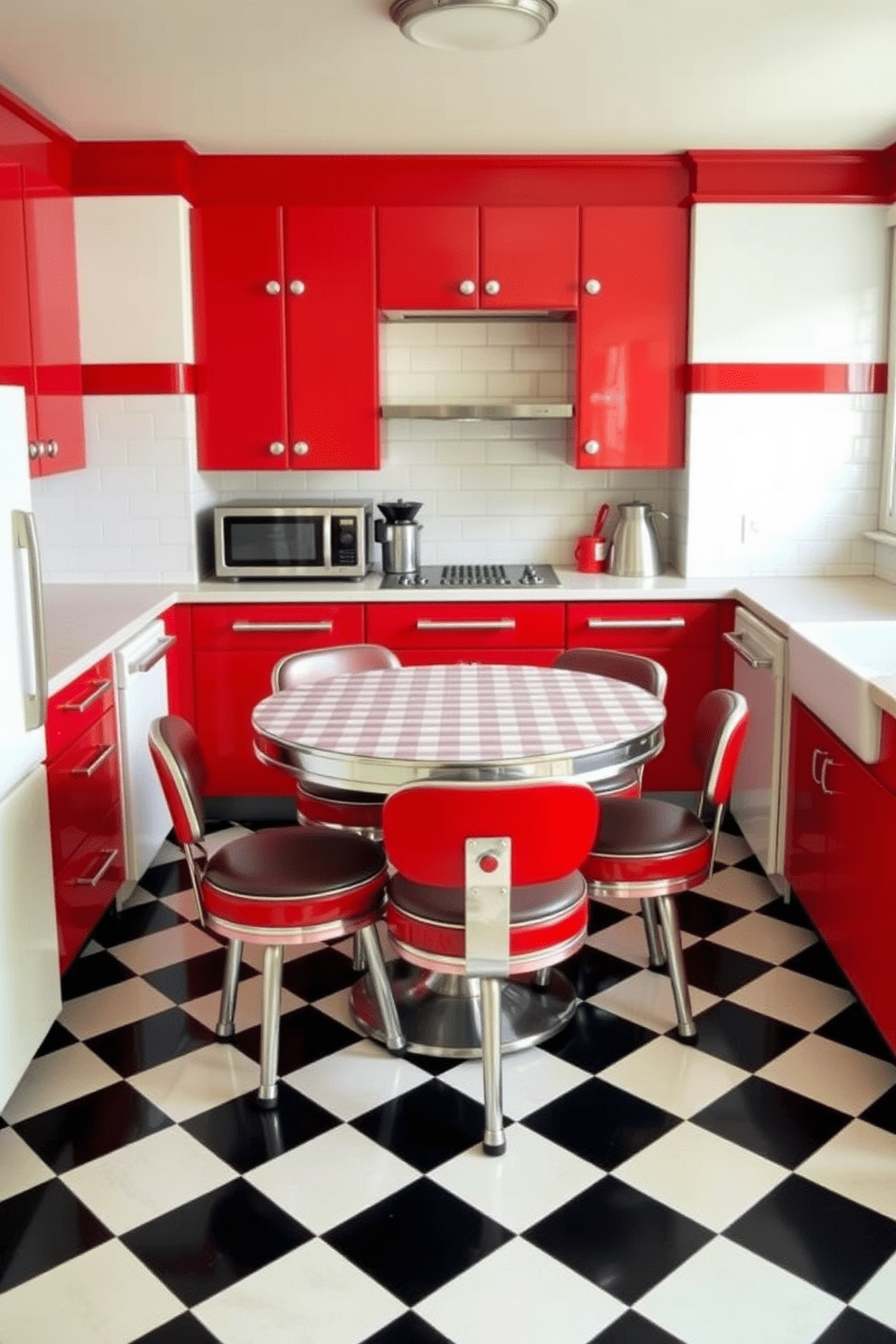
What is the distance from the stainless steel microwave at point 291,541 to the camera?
4676mm

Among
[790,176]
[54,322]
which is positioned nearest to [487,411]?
[790,176]

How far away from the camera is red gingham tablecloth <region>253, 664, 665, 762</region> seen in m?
2.79

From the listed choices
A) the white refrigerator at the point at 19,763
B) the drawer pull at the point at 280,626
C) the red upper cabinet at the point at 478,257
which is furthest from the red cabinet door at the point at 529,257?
the white refrigerator at the point at 19,763

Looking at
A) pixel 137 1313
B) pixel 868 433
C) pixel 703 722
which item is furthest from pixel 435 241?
pixel 137 1313

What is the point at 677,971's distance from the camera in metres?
3.09

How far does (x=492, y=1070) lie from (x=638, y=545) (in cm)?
257

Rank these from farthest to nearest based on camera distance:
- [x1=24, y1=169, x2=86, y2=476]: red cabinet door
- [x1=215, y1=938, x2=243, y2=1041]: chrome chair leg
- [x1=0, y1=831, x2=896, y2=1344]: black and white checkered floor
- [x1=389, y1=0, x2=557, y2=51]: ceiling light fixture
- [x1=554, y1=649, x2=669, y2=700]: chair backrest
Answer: [x1=24, y1=169, x2=86, y2=476]: red cabinet door < [x1=554, y1=649, x2=669, y2=700]: chair backrest < [x1=215, y1=938, x2=243, y2=1041]: chrome chair leg < [x1=389, y1=0, x2=557, y2=51]: ceiling light fixture < [x1=0, y1=831, x2=896, y2=1344]: black and white checkered floor

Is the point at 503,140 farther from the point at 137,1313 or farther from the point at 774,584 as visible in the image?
the point at 137,1313

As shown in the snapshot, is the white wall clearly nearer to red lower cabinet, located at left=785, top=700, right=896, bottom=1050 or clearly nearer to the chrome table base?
red lower cabinet, located at left=785, top=700, right=896, bottom=1050

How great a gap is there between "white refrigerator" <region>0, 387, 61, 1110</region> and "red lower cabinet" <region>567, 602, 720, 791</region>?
2196 mm

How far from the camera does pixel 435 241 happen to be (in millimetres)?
4621

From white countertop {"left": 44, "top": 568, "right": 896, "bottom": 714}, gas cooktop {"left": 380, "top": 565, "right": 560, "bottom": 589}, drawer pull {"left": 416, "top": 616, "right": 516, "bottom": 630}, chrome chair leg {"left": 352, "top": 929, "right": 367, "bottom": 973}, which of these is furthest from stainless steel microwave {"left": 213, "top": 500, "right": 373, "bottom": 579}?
chrome chair leg {"left": 352, "top": 929, "right": 367, "bottom": 973}

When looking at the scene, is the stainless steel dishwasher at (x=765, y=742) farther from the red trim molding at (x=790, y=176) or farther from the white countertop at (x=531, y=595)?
the red trim molding at (x=790, y=176)

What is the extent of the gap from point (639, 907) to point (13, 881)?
1.99 meters
